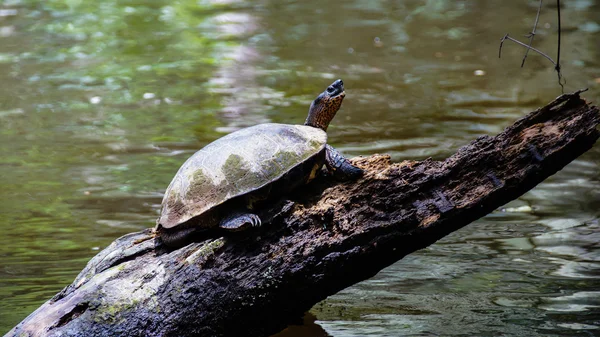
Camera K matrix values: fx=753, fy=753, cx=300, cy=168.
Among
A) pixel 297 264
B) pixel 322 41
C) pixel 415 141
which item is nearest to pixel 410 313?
pixel 297 264

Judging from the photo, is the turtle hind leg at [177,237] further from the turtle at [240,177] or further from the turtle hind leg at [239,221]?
the turtle hind leg at [239,221]

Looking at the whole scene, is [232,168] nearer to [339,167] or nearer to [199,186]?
[199,186]

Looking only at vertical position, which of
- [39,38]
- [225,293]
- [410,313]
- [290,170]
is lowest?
[39,38]

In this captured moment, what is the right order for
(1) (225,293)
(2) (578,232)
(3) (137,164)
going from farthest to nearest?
(3) (137,164), (2) (578,232), (1) (225,293)

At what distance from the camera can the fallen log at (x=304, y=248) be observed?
370cm

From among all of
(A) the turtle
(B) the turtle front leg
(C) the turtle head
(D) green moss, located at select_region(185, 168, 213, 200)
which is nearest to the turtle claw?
(A) the turtle

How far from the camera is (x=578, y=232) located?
19.9ft

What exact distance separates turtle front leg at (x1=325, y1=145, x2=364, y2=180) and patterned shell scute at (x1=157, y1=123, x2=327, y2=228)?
0.26 feet

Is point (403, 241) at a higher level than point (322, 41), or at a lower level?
higher

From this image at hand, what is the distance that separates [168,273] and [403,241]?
123 cm

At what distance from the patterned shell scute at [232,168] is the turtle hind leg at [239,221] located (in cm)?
Answer: 10

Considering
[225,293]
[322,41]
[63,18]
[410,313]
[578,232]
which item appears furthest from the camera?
[63,18]

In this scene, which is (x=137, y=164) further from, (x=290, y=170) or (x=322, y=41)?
(x=322, y=41)

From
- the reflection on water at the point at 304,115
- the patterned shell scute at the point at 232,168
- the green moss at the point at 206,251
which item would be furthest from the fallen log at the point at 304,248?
the reflection on water at the point at 304,115
